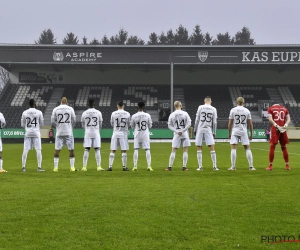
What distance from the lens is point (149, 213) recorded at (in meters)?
7.04

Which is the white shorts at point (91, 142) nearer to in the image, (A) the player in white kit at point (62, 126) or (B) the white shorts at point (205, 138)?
(A) the player in white kit at point (62, 126)

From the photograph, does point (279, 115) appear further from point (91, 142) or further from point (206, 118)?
→ point (91, 142)

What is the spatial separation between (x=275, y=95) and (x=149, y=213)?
50.0 meters

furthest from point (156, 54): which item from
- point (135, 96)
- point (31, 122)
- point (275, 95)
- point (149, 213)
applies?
point (149, 213)

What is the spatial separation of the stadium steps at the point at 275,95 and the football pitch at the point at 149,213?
44050 millimetres

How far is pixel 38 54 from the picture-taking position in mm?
46500

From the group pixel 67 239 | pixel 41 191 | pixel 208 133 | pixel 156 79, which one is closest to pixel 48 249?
pixel 67 239

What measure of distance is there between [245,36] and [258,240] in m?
90.9

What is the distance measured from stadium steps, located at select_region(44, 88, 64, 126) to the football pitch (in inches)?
1588

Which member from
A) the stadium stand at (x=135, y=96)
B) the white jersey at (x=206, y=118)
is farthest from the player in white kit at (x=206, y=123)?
the stadium stand at (x=135, y=96)

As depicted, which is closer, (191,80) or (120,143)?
(120,143)

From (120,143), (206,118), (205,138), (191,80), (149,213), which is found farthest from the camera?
(191,80)

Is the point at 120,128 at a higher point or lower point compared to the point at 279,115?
lower

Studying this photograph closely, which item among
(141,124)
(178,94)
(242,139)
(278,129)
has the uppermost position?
(178,94)
